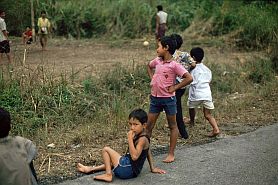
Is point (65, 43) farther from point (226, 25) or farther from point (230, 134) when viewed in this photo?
point (230, 134)

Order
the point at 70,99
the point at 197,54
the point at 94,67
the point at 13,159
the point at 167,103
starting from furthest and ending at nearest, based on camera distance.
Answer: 1. the point at 94,67
2. the point at 70,99
3. the point at 197,54
4. the point at 167,103
5. the point at 13,159

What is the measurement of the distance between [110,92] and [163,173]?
12.0 feet

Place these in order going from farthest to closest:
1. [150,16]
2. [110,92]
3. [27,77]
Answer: [150,16] < [110,92] < [27,77]

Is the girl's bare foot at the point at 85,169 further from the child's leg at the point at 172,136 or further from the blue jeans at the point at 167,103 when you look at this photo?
the blue jeans at the point at 167,103

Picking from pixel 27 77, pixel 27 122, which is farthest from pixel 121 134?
pixel 27 77

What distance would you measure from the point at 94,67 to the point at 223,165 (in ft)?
19.9

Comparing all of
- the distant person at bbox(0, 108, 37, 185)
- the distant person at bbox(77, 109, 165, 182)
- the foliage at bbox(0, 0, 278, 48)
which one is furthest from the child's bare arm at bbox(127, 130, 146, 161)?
the foliage at bbox(0, 0, 278, 48)

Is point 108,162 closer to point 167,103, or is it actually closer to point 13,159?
point 167,103

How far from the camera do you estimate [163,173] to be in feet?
17.0

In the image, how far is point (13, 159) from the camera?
144 inches

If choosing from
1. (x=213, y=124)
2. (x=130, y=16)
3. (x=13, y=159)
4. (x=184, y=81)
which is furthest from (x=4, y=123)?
(x=130, y=16)

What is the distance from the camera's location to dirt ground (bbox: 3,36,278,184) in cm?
545

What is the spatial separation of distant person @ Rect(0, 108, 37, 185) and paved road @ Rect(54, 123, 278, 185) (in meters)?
1.21

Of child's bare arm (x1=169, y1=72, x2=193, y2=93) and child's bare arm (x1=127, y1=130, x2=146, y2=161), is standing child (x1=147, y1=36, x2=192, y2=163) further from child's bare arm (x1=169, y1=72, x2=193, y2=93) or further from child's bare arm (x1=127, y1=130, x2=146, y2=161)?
child's bare arm (x1=127, y1=130, x2=146, y2=161)
